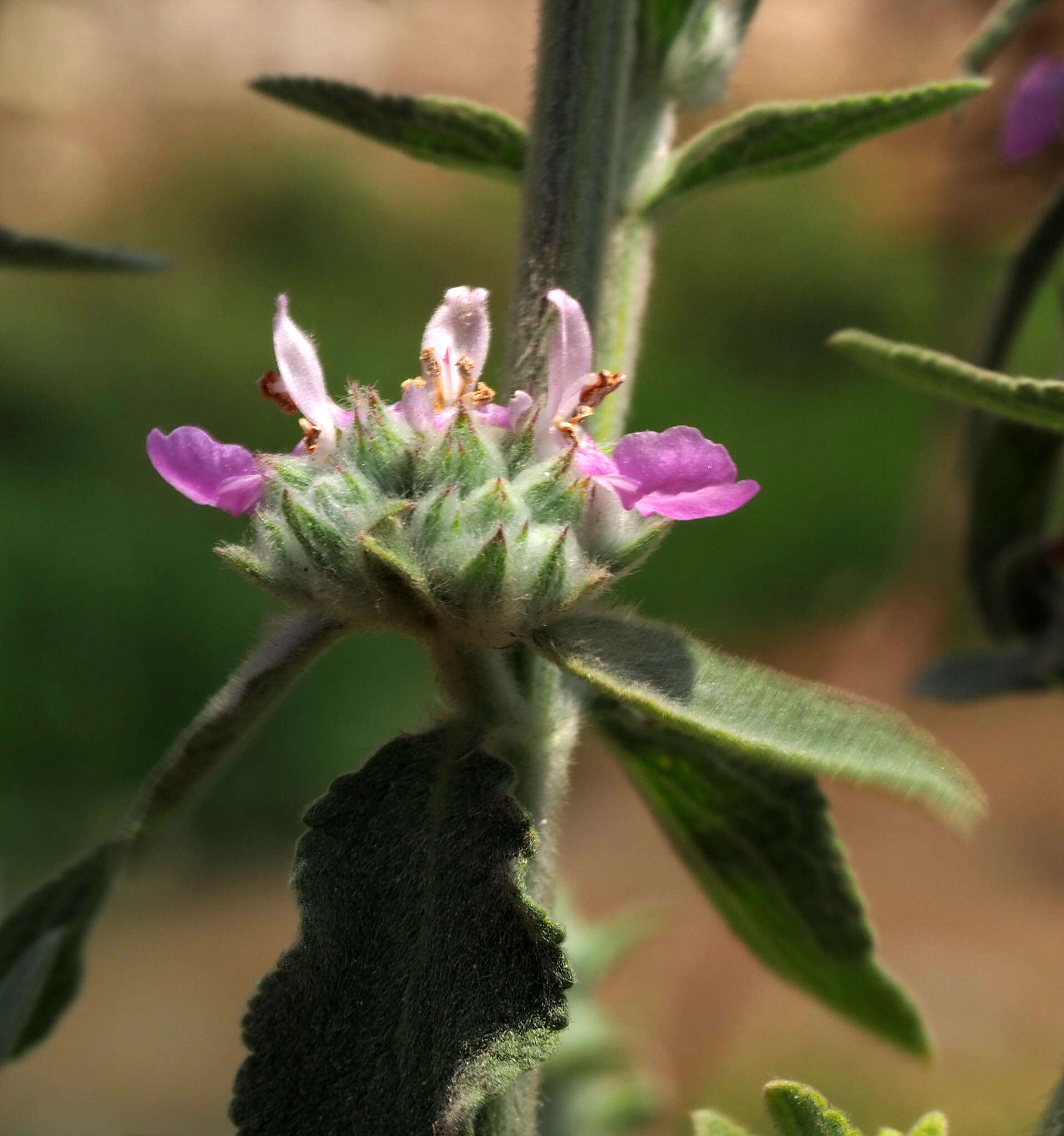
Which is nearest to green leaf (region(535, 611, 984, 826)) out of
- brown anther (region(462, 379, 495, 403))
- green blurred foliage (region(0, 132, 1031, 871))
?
brown anther (region(462, 379, 495, 403))

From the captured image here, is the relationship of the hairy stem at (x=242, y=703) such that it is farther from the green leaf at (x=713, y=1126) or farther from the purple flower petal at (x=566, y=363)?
the green leaf at (x=713, y=1126)

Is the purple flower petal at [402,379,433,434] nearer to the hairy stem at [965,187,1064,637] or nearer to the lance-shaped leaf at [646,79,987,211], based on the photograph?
the lance-shaped leaf at [646,79,987,211]

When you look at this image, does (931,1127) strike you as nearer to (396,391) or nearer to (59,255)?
(59,255)

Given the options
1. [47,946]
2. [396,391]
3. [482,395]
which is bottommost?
[396,391]

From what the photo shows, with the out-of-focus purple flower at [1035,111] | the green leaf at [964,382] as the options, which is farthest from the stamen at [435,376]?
the out-of-focus purple flower at [1035,111]

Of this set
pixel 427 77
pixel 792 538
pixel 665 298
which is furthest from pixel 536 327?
pixel 427 77


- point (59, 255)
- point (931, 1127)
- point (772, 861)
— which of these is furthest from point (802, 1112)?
point (59, 255)

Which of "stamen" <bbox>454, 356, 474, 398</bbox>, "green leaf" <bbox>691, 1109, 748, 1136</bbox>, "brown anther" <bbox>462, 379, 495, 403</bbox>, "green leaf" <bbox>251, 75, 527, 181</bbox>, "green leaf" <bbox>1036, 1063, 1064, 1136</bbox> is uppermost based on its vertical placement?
"green leaf" <bbox>251, 75, 527, 181</bbox>
